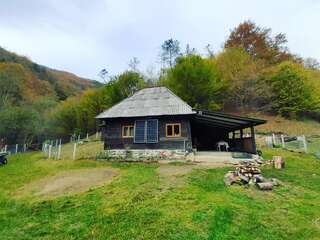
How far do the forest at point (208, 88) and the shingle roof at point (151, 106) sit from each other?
12212mm

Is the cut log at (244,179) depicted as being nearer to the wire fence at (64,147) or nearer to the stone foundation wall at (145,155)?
the stone foundation wall at (145,155)

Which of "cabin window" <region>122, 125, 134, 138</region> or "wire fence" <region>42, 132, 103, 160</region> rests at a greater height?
"cabin window" <region>122, 125, 134, 138</region>

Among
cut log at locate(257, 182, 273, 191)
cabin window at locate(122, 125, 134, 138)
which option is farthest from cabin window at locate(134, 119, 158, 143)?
cut log at locate(257, 182, 273, 191)

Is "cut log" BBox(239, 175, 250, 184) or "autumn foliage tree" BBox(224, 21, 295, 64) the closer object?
"cut log" BBox(239, 175, 250, 184)

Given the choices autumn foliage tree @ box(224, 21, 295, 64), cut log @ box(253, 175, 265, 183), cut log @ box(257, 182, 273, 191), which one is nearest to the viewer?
cut log @ box(257, 182, 273, 191)

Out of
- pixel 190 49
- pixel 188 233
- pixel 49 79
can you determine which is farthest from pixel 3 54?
pixel 188 233

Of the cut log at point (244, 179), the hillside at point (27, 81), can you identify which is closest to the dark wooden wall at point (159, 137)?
the cut log at point (244, 179)

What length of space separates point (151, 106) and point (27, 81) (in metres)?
40.0

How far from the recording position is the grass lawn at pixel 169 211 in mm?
6371

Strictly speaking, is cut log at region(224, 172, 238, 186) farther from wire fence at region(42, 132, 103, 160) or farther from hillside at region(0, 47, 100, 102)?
hillside at region(0, 47, 100, 102)

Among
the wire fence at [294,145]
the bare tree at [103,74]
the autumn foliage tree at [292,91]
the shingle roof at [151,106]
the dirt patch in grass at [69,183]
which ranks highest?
the bare tree at [103,74]

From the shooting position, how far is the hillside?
38.2 metres

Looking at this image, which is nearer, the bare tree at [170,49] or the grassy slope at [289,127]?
the grassy slope at [289,127]

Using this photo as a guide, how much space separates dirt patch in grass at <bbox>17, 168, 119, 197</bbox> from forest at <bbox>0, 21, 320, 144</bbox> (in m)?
20.0
